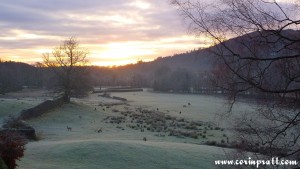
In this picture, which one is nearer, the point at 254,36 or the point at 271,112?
the point at 254,36

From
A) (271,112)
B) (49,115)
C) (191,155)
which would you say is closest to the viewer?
(271,112)

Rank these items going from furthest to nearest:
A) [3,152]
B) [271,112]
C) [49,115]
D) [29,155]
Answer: [49,115] < [29,155] < [3,152] < [271,112]

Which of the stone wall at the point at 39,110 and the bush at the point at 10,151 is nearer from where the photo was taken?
the bush at the point at 10,151

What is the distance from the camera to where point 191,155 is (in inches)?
1009

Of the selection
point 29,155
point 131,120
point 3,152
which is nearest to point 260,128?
point 3,152

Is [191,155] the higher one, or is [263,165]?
[263,165]

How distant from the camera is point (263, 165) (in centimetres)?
917

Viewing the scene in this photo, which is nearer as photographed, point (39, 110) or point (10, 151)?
point (10, 151)

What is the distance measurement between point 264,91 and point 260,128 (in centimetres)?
154

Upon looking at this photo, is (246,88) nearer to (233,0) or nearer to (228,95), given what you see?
(228,95)

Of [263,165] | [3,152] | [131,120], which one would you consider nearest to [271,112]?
[263,165]

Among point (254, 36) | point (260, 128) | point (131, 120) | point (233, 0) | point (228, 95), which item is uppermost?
point (233, 0)

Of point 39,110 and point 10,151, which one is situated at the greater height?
point 10,151

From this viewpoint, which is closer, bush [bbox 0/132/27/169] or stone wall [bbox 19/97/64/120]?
bush [bbox 0/132/27/169]
